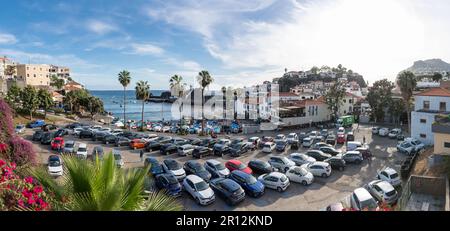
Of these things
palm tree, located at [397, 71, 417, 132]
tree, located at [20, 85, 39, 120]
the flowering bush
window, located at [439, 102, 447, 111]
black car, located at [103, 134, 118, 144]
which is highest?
palm tree, located at [397, 71, 417, 132]

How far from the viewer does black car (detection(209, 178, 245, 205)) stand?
17077 mm

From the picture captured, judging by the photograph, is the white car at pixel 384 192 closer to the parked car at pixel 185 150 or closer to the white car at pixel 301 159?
the white car at pixel 301 159

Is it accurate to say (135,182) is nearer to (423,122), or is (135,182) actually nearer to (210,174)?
(210,174)

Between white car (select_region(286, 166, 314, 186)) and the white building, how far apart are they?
2242 cm

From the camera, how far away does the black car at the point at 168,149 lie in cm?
3032

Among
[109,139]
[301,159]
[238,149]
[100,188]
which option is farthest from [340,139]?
[100,188]

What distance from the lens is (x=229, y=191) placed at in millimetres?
17312

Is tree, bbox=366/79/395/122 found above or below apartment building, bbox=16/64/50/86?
below

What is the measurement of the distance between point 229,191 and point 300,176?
622 cm

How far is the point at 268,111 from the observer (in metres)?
63.2

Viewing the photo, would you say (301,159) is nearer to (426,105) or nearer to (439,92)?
(426,105)

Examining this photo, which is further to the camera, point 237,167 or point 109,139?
point 109,139

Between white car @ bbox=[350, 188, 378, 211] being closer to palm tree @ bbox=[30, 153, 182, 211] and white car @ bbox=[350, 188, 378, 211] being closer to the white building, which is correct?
palm tree @ bbox=[30, 153, 182, 211]

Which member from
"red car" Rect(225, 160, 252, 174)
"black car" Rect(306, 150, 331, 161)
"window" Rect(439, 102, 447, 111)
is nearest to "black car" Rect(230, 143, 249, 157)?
"red car" Rect(225, 160, 252, 174)
